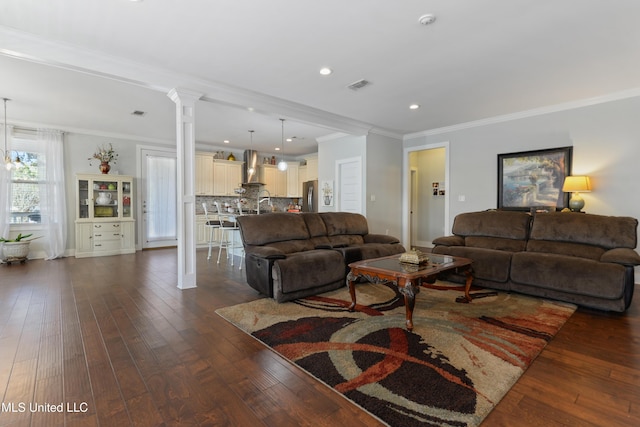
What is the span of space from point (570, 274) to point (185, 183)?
4.51 metres

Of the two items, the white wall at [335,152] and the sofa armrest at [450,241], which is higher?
the white wall at [335,152]

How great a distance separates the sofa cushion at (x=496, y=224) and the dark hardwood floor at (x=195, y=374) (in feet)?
4.47

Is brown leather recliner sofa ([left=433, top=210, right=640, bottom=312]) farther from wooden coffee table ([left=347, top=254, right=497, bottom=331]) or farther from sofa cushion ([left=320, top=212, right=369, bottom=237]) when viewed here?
sofa cushion ([left=320, top=212, right=369, bottom=237])

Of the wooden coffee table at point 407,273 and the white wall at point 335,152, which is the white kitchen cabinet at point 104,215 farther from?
the wooden coffee table at point 407,273

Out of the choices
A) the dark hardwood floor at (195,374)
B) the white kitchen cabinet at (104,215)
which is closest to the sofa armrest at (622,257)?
the dark hardwood floor at (195,374)

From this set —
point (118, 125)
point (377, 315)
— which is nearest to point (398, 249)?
point (377, 315)

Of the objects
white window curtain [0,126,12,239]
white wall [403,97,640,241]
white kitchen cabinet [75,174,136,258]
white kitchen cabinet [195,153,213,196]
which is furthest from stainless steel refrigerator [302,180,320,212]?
white window curtain [0,126,12,239]

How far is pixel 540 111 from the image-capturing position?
4977mm

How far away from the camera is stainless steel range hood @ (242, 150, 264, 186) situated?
8.32 m

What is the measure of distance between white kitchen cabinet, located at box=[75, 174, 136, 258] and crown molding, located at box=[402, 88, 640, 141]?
6.65 m

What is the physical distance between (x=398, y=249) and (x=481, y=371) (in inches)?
100

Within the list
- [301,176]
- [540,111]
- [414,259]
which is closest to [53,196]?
[301,176]

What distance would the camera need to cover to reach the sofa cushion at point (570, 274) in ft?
9.81

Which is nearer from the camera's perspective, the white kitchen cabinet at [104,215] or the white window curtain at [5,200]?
the white window curtain at [5,200]
